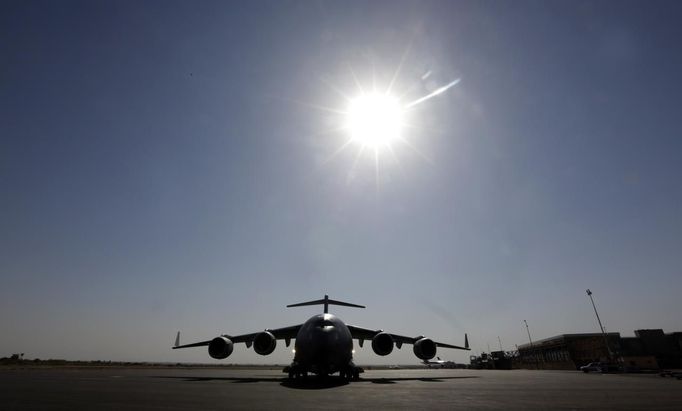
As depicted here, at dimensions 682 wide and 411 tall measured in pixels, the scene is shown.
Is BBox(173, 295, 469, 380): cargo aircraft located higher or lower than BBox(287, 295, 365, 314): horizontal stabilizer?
lower

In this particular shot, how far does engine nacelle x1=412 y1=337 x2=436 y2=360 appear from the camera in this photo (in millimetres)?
25719

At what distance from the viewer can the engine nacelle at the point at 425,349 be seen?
84.4 ft

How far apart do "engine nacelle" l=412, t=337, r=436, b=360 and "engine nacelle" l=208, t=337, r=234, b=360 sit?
14975 millimetres

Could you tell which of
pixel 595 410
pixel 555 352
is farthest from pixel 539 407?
pixel 555 352

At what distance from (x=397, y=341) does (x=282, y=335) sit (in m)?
11.2

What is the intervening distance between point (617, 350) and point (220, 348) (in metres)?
82.7

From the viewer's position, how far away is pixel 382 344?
24156 mm

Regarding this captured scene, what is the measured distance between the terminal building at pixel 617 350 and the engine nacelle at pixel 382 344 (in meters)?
49.7

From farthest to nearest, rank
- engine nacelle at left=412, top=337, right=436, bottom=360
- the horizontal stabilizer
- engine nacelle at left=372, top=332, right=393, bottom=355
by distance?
the horizontal stabilizer < engine nacelle at left=412, top=337, right=436, bottom=360 < engine nacelle at left=372, top=332, right=393, bottom=355

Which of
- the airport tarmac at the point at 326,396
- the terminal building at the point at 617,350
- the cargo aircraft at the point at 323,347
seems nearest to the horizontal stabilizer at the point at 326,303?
the cargo aircraft at the point at 323,347

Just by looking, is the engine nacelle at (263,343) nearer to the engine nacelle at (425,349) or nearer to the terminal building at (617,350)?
the engine nacelle at (425,349)

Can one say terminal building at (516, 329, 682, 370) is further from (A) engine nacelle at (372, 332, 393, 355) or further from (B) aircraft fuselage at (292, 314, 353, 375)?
(B) aircraft fuselage at (292, 314, 353, 375)

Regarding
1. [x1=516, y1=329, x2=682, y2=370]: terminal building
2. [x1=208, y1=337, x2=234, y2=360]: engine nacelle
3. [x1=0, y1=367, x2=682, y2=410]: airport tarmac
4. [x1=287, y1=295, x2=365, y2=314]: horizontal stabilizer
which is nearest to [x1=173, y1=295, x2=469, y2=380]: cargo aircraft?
[x1=208, y1=337, x2=234, y2=360]: engine nacelle

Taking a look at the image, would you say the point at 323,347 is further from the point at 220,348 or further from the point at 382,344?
the point at 220,348
